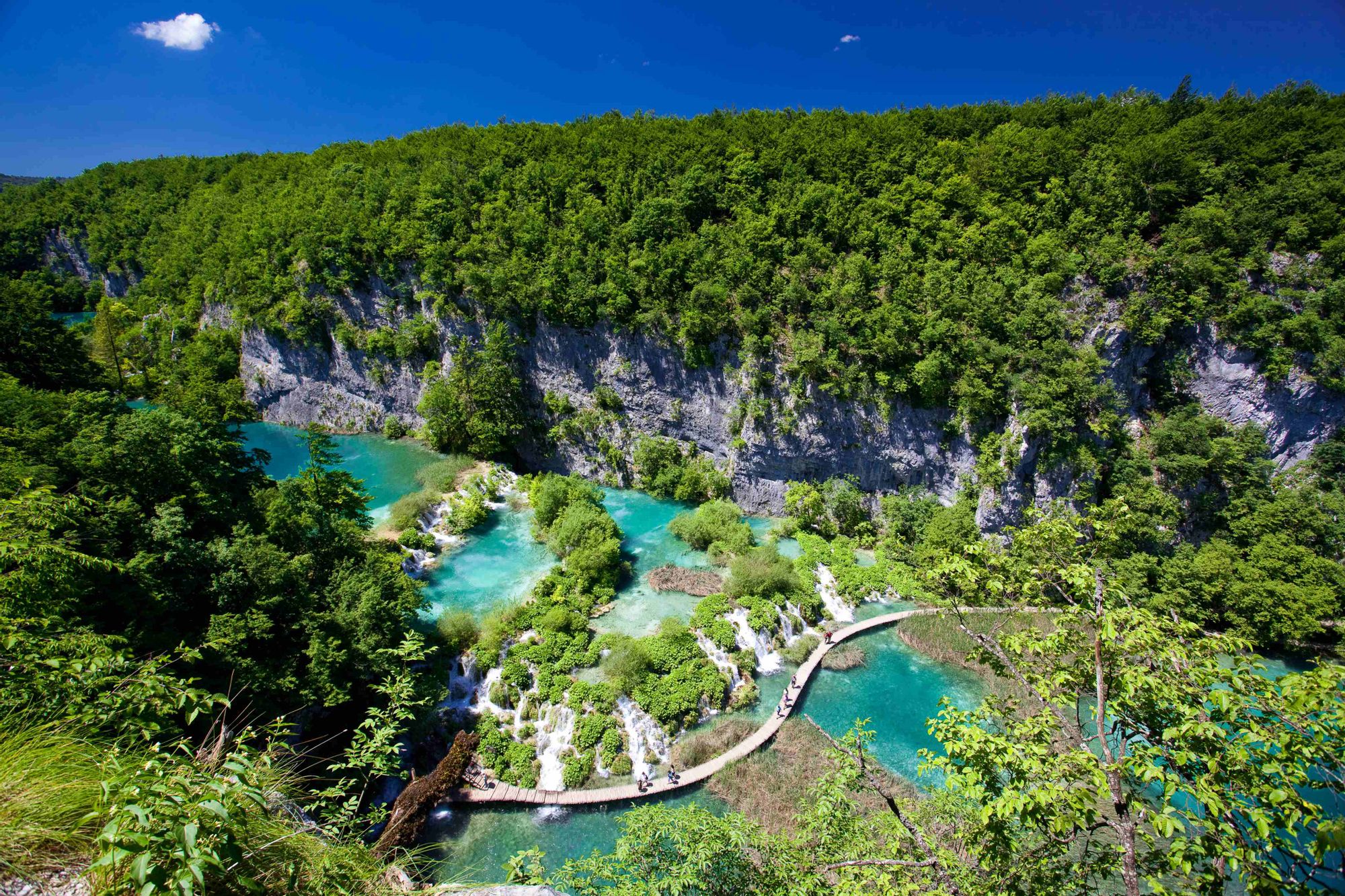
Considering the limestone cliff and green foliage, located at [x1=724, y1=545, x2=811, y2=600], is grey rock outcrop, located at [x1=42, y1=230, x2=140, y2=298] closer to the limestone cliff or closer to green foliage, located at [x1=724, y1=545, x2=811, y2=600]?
the limestone cliff

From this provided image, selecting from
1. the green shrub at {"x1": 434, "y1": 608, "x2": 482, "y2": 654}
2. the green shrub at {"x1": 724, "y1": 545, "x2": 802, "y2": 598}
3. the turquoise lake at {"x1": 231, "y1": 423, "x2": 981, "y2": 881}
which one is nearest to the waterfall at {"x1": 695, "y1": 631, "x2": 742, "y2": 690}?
the turquoise lake at {"x1": 231, "y1": 423, "x2": 981, "y2": 881}

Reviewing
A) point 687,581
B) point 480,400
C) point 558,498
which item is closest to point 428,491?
point 480,400

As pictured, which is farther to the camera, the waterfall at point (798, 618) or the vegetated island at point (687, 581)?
the vegetated island at point (687, 581)

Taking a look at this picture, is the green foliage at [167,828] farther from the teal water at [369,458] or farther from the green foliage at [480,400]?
the green foliage at [480,400]

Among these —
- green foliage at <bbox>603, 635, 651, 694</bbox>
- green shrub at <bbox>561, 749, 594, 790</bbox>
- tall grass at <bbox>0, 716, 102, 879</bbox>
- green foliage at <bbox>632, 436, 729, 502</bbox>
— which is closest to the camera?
tall grass at <bbox>0, 716, 102, 879</bbox>

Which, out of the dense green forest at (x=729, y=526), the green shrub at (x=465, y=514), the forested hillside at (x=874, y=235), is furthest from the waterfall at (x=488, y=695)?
the forested hillside at (x=874, y=235)

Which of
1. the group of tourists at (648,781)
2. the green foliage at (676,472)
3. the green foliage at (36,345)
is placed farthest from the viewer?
the green foliage at (676,472)
